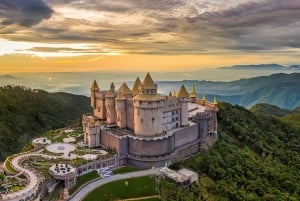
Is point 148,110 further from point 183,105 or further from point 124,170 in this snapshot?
point 124,170

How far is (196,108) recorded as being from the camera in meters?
70.7

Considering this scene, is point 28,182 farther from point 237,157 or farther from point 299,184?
point 299,184

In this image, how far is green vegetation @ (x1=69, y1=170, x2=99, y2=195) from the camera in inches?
1742

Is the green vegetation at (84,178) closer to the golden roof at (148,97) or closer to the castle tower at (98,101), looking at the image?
the golden roof at (148,97)

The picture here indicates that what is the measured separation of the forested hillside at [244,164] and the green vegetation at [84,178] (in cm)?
948

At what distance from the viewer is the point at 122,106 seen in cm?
5822

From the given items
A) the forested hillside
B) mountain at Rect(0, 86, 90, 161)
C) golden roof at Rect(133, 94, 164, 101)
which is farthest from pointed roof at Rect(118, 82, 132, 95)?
mountain at Rect(0, 86, 90, 161)

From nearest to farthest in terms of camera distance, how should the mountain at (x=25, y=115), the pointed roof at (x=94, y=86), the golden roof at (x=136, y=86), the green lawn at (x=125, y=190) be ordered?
the green lawn at (x=125, y=190) → the golden roof at (x=136, y=86) → the pointed roof at (x=94, y=86) → the mountain at (x=25, y=115)

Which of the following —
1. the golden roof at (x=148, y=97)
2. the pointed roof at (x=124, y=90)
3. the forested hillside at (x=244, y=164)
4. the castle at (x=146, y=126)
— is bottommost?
the forested hillside at (x=244, y=164)

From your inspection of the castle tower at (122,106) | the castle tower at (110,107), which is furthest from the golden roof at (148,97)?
the castle tower at (110,107)

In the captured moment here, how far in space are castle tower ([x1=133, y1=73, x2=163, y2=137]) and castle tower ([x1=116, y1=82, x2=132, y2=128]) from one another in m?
4.32

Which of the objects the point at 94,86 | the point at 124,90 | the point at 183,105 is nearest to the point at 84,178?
the point at 124,90

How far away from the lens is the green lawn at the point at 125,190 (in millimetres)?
43531

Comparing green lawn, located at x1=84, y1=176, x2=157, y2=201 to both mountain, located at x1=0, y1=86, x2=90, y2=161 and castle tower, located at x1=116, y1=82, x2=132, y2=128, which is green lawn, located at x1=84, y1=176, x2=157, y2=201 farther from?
mountain, located at x1=0, y1=86, x2=90, y2=161
